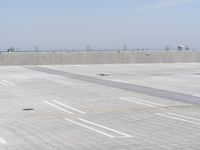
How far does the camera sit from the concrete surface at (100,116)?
1341 cm

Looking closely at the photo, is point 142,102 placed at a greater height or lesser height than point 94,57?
lesser

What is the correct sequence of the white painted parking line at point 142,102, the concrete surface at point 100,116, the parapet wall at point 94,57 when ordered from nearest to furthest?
the concrete surface at point 100,116, the white painted parking line at point 142,102, the parapet wall at point 94,57

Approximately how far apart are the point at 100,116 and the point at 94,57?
124 feet

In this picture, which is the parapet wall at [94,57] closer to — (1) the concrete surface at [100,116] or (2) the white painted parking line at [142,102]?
(1) the concrete surface at [100,116]

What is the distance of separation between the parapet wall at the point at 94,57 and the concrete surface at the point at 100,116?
73.3 feet

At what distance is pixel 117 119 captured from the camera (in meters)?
17.5

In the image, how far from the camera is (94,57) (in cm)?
5606

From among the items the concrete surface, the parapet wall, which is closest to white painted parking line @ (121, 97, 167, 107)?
the concrete surface

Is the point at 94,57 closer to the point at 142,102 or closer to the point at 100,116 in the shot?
the point at 142,102

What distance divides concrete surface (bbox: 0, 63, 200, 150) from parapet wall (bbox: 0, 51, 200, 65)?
880 inches

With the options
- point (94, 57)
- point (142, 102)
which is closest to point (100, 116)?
point (142, 102)

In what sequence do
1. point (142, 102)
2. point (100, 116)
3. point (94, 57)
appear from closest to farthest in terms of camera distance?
point (100, 116), point (142, 102), point (94, 57)

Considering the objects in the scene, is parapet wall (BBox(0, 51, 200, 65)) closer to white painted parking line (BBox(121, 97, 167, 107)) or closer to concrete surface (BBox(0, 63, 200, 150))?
concrete surface (BBox(0, 63, 200, 150))

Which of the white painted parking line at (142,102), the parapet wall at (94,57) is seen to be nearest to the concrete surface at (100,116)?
the white painted parking line at (142,102)
